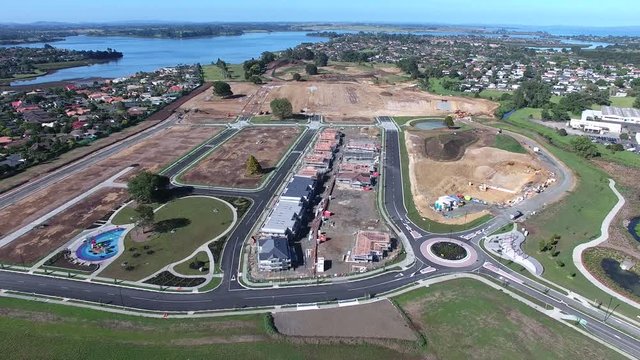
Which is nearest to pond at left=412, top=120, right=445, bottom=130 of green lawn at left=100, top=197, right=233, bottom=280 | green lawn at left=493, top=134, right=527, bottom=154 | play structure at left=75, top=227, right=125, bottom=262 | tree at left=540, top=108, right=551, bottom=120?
green lawn at left=493, top=134, right=527, bottom=154

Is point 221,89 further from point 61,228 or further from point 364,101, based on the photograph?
point 61,228

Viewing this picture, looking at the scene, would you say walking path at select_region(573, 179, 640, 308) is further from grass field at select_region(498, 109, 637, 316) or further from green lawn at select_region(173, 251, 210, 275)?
green lawn at select_region(173, 251, 210, 275)

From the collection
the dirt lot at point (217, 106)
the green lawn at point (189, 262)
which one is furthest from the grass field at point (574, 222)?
the dirt lot at point (217, 106)

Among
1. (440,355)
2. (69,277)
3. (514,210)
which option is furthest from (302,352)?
(514,210)

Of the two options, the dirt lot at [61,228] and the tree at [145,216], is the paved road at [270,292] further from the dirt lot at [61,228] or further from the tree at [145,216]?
the tree at [145,216]

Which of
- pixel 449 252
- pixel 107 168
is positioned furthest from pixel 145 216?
pixel 449 252

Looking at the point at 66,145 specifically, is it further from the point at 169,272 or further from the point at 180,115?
the point at 169,272
